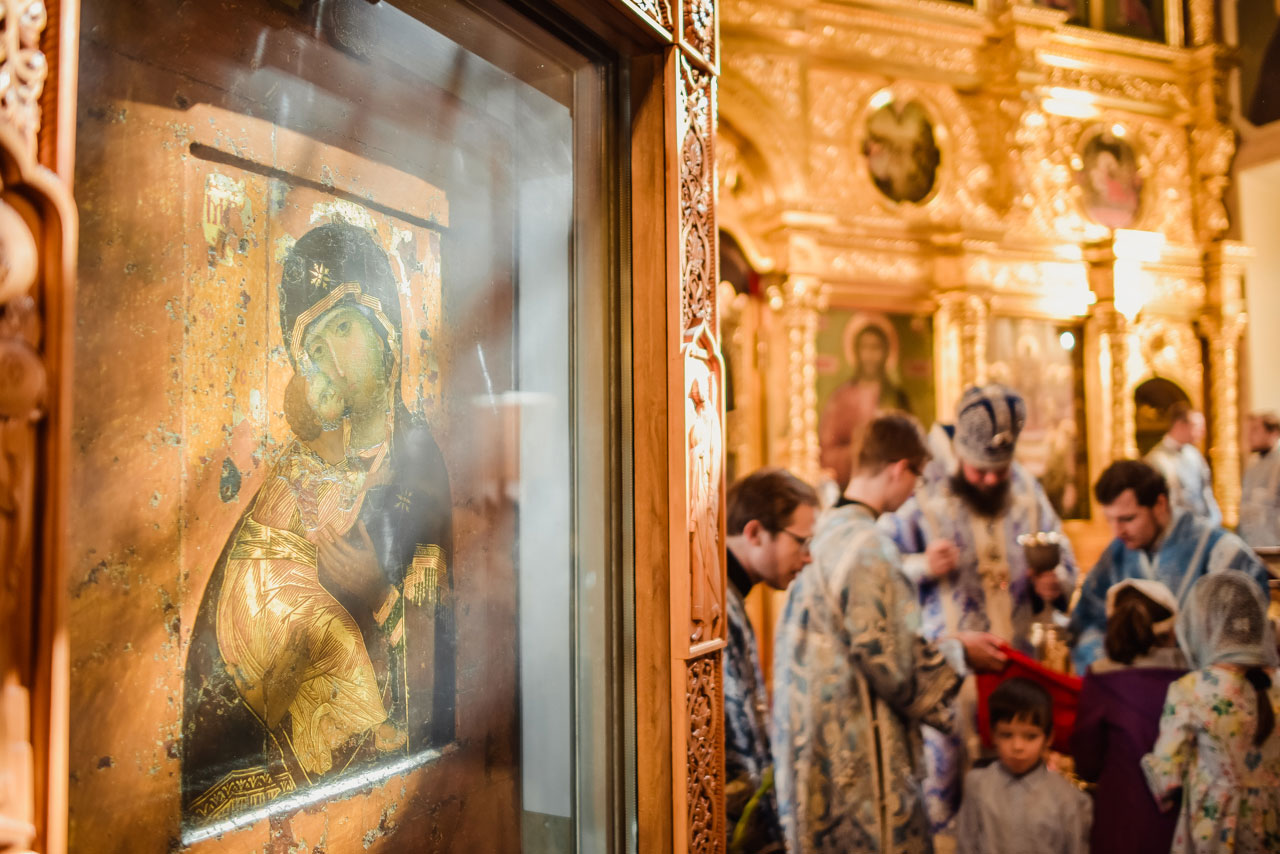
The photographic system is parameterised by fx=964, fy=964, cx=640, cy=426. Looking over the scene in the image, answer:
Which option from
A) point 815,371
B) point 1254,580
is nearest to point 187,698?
point 1254,580

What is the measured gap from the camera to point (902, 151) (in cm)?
778

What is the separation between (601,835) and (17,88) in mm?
1697

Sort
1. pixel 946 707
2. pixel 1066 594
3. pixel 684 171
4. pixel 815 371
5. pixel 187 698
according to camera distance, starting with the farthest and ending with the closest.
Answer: pixel 815 371 → pixel 1066 594 → pixel 946 707 → pixel 684 171 → pixel 187 698

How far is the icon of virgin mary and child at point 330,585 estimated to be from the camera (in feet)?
4.44

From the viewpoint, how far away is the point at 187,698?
129 centimetres

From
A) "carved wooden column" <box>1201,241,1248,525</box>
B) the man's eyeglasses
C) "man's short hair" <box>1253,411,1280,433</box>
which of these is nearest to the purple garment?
the man's eyeglasses

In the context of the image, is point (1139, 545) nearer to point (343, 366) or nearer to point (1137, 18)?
point (343, 366)

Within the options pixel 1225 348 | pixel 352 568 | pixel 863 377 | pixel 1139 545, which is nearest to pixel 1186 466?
pixel 863 377

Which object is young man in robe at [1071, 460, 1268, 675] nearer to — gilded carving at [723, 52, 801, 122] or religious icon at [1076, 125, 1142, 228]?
gilded carving at [723, 52, 801, 122]

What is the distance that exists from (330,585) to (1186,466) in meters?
6.85

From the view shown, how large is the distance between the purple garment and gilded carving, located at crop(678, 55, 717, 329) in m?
2.66

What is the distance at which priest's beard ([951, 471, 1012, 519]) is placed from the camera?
4430mm

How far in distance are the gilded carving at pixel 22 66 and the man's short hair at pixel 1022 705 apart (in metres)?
3.75

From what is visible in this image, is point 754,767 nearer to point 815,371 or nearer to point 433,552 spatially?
point 433,552
